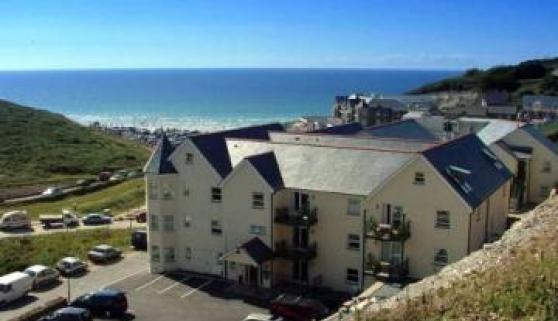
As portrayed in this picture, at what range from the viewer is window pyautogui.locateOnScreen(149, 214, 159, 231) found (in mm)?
44469

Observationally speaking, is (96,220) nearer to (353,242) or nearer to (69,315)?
(69,315)

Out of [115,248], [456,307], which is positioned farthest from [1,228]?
[456,307]

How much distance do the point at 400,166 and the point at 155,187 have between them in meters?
15.7

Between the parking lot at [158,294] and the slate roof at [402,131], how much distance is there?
19137 mm

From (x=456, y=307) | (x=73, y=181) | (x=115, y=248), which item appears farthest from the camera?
(x=73, y=181)

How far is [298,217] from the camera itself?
39.7 meters

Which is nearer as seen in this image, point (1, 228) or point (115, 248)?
point (115, 248)

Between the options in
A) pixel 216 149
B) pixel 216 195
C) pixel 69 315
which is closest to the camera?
pixel 69 315

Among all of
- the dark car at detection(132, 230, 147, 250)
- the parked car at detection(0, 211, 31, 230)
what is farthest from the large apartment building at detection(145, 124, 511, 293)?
the parked car at detection(0, 211, 31, 230)

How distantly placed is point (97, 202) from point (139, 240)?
24988mm

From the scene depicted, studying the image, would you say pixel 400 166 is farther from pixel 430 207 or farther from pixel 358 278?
pixel 358 278

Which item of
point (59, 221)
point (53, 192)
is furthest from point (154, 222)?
point (53, 192)

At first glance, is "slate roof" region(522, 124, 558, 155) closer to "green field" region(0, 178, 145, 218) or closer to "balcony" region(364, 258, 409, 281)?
"balcony" region(364, 258, 409, 281)

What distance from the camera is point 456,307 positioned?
1923 cm
